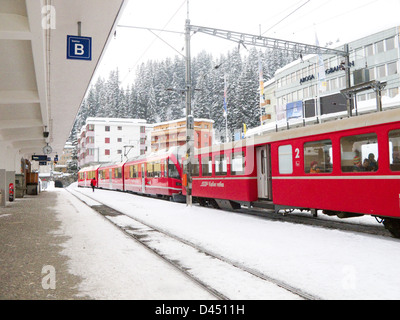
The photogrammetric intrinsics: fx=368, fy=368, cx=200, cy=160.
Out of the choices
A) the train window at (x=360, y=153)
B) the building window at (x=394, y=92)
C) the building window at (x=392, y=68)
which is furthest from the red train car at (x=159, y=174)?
the building window at (x=392, y=68)

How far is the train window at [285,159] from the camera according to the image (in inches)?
437

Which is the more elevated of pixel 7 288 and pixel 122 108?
pixel 122 108

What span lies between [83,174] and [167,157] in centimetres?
3829

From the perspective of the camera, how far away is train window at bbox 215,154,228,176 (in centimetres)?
1499

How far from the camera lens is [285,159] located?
1138cm

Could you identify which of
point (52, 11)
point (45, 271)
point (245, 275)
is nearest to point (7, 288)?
point (45, 271)

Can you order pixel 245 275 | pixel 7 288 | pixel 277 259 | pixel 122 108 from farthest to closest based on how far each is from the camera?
pixel 122 108, pixel 277 259, pixel 245 275, pixel 7 288

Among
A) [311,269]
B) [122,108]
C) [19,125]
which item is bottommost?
[311,269]

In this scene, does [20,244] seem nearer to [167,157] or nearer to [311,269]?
[311,269]

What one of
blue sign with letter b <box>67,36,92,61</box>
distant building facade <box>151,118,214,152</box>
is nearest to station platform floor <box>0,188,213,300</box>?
blue sign with letter b <box>67,36,92,61</box>

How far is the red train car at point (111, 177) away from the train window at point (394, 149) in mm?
28084

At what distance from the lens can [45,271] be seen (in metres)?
5.70

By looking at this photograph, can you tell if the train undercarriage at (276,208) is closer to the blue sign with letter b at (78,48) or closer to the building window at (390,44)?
the blue sign with letter b at (78,48)

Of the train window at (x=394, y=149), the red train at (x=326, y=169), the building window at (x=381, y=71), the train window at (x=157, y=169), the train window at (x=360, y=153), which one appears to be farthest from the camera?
the building window at (x=381, y=71)
